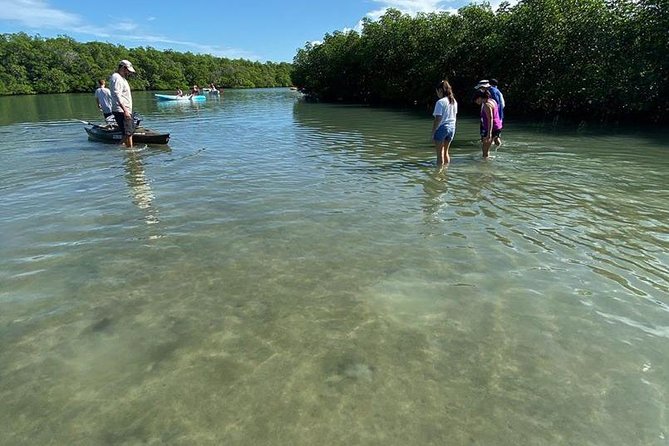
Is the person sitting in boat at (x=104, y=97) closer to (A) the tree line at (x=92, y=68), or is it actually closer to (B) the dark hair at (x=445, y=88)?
(B) the dark hair at (x=445, y=88)

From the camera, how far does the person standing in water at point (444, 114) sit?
33.2ft

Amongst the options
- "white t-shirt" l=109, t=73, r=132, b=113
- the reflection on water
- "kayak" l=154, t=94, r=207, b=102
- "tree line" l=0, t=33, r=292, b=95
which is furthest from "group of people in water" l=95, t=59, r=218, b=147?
"tree line" l=0, t=33, r=292, b=95

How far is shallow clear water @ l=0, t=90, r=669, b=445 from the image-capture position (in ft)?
10.0

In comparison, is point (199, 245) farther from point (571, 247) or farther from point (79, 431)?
point (571, 247)

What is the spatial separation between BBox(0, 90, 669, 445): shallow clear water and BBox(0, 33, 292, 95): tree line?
7672 centimetres

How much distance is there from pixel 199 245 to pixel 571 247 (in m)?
5.20

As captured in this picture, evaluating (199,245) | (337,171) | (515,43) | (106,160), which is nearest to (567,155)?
(337,171)

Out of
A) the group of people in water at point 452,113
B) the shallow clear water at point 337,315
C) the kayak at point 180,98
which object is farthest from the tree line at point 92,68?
the shallow clear water at point 337,315

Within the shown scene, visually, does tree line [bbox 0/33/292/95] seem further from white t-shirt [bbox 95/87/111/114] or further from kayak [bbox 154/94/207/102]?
white t-shirt [bbox 95/87/111/114]

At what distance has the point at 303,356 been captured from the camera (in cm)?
372

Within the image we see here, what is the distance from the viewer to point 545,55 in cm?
2656

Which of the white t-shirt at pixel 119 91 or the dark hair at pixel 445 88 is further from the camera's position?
the white t-shirt at pixel 119 91

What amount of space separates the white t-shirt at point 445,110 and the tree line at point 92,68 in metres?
75.1

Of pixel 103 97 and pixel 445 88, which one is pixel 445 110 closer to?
pixel 445 88
